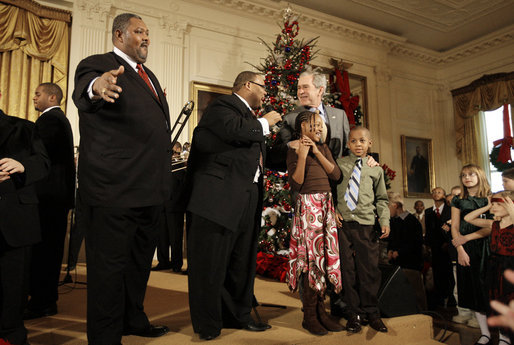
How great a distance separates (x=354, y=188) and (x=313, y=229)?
471 millimetres

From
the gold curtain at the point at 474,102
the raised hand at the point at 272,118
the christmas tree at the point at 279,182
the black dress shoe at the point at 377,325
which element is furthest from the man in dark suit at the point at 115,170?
the gold curtain at the point at 474,102

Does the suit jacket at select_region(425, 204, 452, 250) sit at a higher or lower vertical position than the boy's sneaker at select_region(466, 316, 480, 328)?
higher

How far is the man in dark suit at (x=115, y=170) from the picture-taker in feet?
6.16

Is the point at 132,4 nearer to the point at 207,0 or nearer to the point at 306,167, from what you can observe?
the point at 207,0

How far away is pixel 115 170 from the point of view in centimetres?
190

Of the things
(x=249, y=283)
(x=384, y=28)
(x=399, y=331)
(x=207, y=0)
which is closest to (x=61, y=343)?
(x=249, y=283)

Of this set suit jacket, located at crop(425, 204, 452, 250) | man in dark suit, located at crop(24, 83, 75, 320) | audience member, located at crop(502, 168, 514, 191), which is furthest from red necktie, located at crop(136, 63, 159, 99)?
suit jacket, located at crop(425, 204, 452, 250)

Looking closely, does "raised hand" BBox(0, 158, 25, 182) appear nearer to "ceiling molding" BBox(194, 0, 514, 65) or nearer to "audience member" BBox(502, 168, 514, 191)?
"audience member" BBox(502, 168, 514, 191)

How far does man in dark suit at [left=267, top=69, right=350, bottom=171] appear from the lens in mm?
2771

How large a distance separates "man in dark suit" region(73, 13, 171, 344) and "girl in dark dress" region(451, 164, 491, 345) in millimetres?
2799

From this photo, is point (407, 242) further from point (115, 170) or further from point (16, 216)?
point (16, 216)

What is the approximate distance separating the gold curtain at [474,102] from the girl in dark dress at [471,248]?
831 centimetres

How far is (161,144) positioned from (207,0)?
7.03 m

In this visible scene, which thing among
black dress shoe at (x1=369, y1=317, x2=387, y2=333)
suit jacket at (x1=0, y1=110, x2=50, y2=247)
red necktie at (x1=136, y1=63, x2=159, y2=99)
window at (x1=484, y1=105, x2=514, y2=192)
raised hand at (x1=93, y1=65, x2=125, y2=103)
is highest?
window at (x1=484, y1=105, x2=514, y2=192)
